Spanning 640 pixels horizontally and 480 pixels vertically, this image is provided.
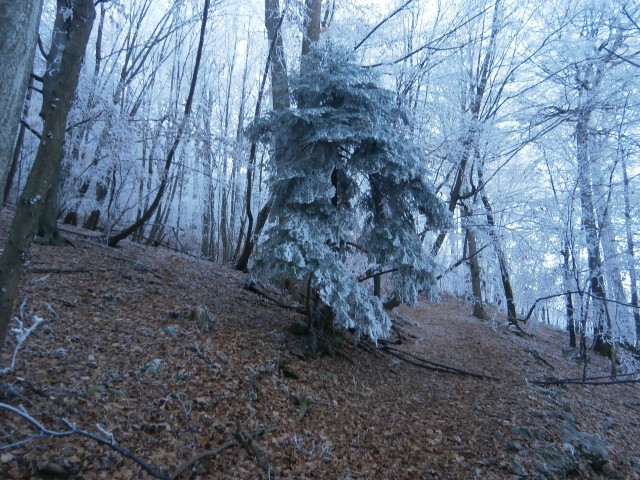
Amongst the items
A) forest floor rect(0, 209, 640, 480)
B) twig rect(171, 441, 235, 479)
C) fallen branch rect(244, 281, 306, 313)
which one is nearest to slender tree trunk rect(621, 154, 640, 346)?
forest floor rect(0, 209, 640, 480)

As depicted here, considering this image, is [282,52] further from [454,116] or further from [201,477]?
[201,477]

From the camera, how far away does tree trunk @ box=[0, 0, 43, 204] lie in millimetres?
1842

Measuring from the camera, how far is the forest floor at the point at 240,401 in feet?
9.78

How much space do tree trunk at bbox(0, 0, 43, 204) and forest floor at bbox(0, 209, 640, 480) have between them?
195cm

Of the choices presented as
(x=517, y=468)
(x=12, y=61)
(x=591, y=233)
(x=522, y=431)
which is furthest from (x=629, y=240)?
(x=12, y=61)

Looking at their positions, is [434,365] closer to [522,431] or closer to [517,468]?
[522,431]

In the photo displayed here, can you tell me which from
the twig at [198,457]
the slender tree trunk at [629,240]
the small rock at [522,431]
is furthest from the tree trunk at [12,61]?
the slender tree trunk at [629,240]

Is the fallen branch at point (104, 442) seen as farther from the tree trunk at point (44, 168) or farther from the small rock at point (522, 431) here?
the small rock at point (522, 431)

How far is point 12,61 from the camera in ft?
6.11

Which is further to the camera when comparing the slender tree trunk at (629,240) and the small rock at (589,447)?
the slender tree trunk at (629,240)

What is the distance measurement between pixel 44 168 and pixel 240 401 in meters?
2.58

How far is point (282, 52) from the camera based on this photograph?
27.7 feet

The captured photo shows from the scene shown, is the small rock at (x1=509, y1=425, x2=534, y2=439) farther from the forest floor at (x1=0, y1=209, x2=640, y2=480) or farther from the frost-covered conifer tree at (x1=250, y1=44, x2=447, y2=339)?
the frost-covered conifer tree at (x1=250, y1=44, x2=447, y2=339)

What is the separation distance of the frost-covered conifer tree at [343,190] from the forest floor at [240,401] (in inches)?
37.8
